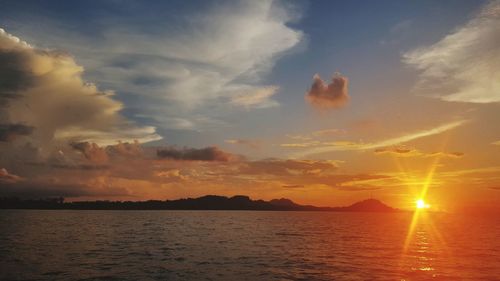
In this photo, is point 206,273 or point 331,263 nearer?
point 206,273

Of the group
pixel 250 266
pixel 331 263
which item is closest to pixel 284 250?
pixel 331 263

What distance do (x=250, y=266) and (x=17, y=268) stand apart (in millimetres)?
28113

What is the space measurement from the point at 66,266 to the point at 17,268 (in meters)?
5.38

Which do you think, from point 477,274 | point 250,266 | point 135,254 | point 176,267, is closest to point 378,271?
point 477,274

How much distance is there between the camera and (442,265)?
58094mm

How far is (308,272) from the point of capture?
49250 mm

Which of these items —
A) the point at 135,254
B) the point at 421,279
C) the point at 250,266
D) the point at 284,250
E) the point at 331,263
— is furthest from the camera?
the point at 284,250

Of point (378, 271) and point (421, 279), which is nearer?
point (421, 279)

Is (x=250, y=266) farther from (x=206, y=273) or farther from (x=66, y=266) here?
(x=66, y=266)

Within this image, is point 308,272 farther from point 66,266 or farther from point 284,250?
point 66,266

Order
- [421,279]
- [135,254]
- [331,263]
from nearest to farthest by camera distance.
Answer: [421,279], [331,263], [135,254]

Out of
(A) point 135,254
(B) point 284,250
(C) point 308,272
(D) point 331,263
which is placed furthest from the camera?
(B) point 284,250

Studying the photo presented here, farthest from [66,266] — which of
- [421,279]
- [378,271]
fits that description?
[421,279]

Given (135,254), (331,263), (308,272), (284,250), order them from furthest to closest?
(284,250)
(135,254)
(331,263)
(308,272)
